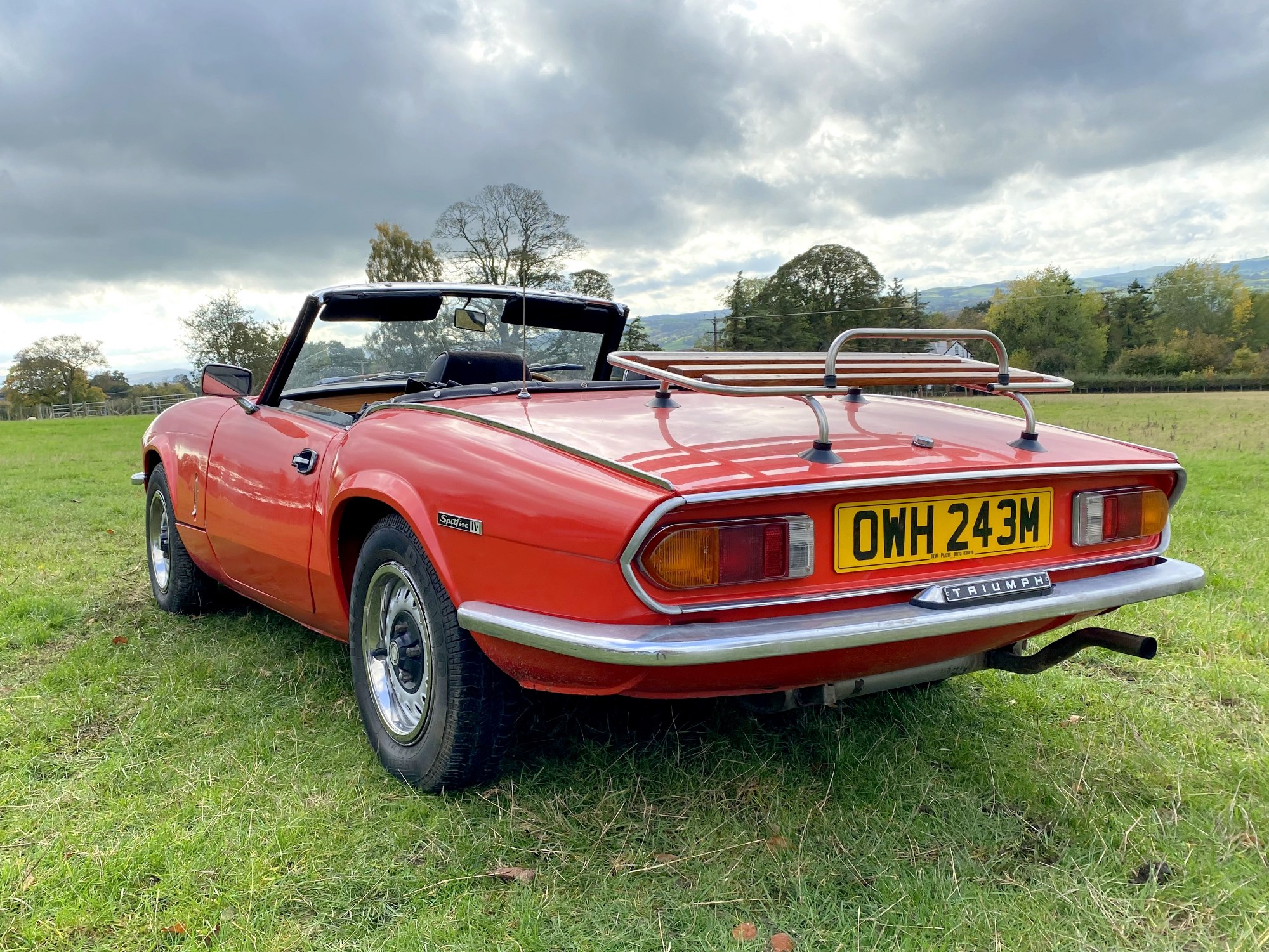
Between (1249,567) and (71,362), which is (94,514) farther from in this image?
(71,362)

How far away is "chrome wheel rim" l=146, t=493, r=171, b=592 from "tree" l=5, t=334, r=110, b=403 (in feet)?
216

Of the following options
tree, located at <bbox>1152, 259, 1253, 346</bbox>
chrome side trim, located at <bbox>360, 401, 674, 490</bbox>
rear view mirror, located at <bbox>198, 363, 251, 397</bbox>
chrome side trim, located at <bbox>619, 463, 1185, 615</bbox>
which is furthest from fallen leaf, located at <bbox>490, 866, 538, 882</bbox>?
tree, located at <bbox>1152, 259, 1253, 346</bbox>

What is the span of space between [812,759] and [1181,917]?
0.88m

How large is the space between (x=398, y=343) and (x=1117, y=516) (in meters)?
2.43

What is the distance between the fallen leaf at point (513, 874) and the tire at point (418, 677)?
0.87 ft

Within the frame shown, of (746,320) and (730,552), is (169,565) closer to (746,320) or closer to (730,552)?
(730,552)

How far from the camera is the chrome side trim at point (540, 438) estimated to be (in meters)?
1.65

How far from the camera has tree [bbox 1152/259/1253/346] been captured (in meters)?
57.9

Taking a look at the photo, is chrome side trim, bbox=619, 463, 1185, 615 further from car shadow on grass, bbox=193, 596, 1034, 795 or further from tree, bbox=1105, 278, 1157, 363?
tree, bbox=1105, 278, 1157, 363

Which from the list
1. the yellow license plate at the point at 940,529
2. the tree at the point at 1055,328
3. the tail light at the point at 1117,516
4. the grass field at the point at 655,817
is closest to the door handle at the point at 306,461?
the grass field at the point at 655,817

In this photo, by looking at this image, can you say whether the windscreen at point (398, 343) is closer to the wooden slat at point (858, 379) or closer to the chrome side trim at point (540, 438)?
the chrome side trim at point (540, 438)

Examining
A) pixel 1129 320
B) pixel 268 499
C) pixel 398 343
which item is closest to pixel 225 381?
pixel 398 343

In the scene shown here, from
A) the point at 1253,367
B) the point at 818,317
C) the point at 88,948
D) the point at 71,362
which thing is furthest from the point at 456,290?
the point at 71,362

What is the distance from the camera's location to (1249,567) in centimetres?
426
